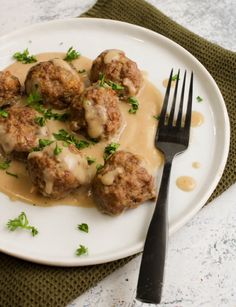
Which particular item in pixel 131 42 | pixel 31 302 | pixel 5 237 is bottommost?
pixel 31 302

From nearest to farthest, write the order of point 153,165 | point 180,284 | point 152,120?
point 180,284 → point 153,165 → point 152,120

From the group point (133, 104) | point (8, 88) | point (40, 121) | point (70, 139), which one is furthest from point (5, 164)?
point (133, 104)

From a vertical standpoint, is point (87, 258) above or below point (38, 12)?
below

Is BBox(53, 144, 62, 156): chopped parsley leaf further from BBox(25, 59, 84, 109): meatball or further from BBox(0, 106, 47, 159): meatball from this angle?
BBox(25, 59, 84, 109): meatball

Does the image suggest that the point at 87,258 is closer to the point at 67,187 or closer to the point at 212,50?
the point at 67,187

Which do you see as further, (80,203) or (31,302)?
(80,203)

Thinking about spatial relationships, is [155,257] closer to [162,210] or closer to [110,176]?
[162,210]

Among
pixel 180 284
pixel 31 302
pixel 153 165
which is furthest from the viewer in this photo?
pixel 153 165

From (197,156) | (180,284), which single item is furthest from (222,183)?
(180,284)
